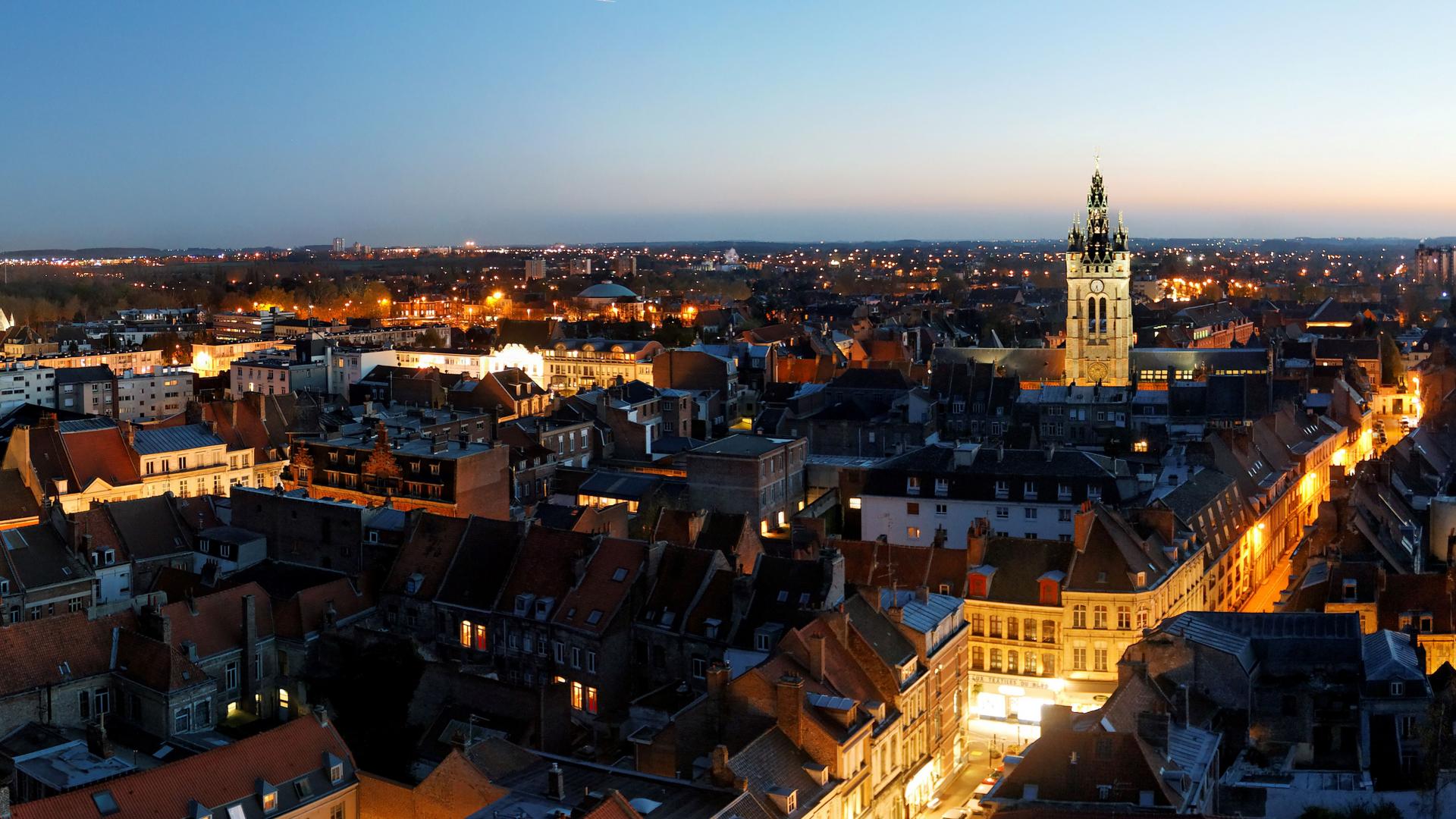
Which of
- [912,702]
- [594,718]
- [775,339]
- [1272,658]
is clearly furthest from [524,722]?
[775,339]

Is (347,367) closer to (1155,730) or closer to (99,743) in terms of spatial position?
(99,743)

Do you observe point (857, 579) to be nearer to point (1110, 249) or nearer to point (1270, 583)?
point (1270, 583)

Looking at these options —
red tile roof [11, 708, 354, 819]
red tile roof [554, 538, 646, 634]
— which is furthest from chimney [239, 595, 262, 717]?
red tile roof [11, 708, 354, 819]

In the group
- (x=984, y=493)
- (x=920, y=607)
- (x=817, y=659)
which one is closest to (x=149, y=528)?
(x=920, y=607)

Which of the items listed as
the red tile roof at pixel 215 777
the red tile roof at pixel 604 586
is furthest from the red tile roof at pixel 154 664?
the red tile roof at pixel 604 586

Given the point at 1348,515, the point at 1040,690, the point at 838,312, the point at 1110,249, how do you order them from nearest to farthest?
the point at 1040,690
the point at 1348,515
the point at 1110,249
the point at 838,312

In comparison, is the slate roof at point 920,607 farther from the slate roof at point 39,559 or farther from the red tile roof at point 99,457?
the red tile roof at point 99,457
